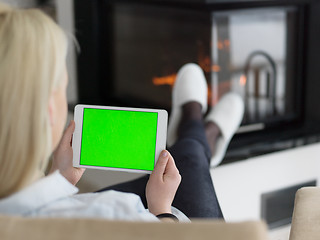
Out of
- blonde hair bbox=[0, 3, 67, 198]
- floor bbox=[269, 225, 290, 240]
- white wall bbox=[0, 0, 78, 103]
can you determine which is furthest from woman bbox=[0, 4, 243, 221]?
white wall bbox=[0, 0, 78, 103]

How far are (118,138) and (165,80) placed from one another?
3.94 ft

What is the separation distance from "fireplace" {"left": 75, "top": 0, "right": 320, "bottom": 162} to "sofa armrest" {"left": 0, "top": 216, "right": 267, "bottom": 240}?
1420 mm

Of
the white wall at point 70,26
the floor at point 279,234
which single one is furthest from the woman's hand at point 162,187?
the white wall at point 70,26

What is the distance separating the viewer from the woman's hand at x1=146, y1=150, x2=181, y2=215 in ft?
3.48

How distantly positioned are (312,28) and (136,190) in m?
1.29

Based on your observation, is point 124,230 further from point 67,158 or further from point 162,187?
point 67,158

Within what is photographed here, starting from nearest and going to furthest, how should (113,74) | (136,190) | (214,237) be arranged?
(214,237) < (136,190) < (113,74)

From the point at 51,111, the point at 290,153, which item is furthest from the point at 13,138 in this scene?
the point at 290,153

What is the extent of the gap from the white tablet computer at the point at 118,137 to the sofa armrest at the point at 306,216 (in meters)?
0.30

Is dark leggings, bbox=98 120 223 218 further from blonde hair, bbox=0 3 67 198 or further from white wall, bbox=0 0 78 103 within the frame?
white wall, bbox=0 0 78 103

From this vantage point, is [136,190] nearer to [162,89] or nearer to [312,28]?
[162,89]

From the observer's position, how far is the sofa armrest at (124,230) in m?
0.64

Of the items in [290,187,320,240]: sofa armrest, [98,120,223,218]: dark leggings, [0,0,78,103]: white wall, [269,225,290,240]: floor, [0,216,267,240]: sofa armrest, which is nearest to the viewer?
[0,216,267,240]: sofa armrest

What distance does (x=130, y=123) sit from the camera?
1132 mm
